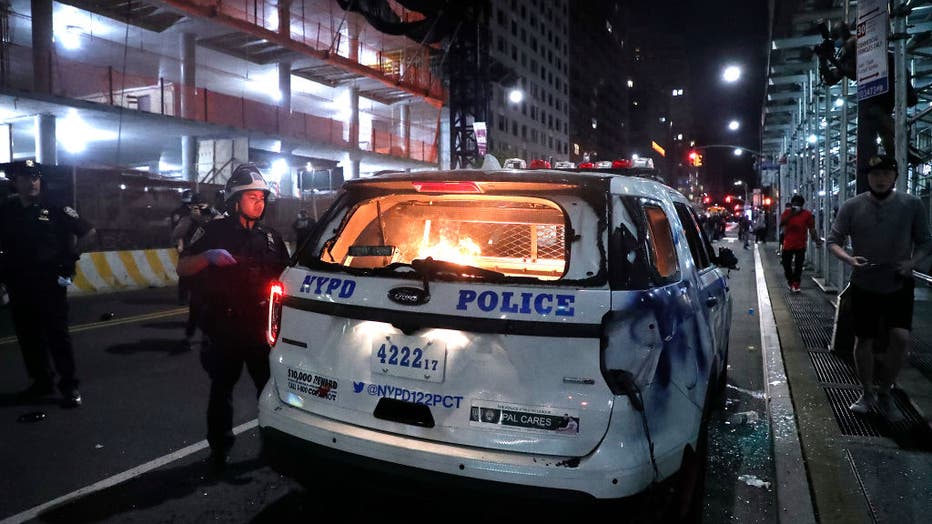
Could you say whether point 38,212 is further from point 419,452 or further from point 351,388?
point 419,452

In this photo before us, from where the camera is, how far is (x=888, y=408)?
460 cm

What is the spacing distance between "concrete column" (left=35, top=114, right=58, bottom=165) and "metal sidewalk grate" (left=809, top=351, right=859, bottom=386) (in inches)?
769

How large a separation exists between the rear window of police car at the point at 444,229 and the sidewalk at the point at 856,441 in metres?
1.99

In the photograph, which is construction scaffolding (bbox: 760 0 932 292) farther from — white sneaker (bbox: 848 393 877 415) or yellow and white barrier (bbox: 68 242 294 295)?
yellow and white barrier (bbox: 68 242 294 295)

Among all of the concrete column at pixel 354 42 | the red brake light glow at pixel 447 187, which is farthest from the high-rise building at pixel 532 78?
the red brake light glow at pixel 447 187

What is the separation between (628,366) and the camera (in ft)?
7.65

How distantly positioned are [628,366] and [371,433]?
108 centimetres

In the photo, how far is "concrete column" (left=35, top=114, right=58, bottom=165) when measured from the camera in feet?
58.5

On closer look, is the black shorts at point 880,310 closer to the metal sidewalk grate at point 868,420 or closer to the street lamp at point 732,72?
the metal sidewalk grate at point 868,420

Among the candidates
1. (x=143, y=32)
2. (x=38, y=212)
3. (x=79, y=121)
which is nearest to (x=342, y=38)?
(x=143, y=32)

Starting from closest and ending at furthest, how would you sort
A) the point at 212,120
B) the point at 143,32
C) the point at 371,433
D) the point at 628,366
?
1. the point at 628,366
2. the point at 371,433
3. the point at 212,120
4. the point at 143,32

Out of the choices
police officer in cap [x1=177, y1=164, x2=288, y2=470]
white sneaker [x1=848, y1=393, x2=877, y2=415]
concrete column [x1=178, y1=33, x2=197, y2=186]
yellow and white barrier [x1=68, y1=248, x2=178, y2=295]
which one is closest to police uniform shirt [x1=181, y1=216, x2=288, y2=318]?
police officer in cap [x1=177, y1=164, x2=288, y2=470]

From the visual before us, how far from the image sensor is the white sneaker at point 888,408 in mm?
4556

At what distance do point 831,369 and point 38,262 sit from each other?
7147 millimetres
